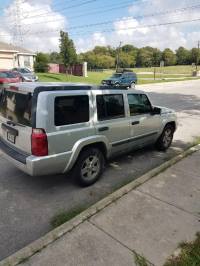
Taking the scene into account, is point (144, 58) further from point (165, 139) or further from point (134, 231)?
point (134, 231)

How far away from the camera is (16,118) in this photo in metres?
3.95

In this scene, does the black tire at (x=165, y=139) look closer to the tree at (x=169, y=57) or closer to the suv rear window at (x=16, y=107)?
the suv rear window at (x=16, y=107)

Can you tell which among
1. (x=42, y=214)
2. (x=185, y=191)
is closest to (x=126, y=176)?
(x=185, y=191)

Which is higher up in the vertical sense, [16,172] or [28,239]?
[16,172]

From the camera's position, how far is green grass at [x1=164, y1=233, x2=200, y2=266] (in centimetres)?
269

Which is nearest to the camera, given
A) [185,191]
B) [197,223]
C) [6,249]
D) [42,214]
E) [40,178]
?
[6,249]

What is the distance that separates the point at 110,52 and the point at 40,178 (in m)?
109

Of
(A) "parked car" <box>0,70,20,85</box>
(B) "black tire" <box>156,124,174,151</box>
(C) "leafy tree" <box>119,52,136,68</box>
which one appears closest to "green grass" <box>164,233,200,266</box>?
(B) "black tire" <box>156,124,174,151</box>

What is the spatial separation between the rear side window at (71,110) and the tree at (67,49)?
27958mm

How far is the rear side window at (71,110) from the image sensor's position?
3.72 meters

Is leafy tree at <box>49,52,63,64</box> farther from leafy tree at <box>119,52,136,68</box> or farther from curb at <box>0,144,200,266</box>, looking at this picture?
curb at <box>0,144,200,266</box>

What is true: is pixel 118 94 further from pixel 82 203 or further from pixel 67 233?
pixel 67 233

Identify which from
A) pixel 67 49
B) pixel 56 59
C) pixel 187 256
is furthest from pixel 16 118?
pixel 56 59

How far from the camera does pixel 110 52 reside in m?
108
